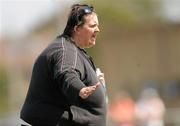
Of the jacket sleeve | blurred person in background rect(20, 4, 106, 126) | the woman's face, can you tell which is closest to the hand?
the jacket sleeve

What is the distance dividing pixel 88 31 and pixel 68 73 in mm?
626

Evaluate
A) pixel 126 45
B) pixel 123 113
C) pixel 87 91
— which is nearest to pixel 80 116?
pixel 87 91

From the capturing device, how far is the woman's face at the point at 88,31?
24.1 feet

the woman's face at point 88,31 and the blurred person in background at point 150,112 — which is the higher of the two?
the woman's face at point 88,31

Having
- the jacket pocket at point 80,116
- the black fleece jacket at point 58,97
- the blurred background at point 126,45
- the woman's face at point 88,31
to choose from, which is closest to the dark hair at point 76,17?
the woman's face at point 88,31

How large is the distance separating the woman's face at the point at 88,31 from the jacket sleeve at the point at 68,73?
0.70 ft

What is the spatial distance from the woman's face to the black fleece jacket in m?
0.17

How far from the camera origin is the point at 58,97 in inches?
281

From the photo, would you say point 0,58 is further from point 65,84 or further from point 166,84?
point 65,84

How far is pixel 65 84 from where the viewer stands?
682cm

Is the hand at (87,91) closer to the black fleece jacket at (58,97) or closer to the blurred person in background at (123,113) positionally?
the black fleece jacket at (58,97)

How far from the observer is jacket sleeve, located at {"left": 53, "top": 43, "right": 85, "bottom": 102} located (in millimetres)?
6789

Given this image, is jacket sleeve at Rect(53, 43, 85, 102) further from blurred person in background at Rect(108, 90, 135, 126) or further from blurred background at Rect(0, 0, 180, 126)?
blurred background at Rect(0, 0, 180, 126)

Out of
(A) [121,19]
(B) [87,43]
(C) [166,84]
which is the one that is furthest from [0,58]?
(B) [87,43]
